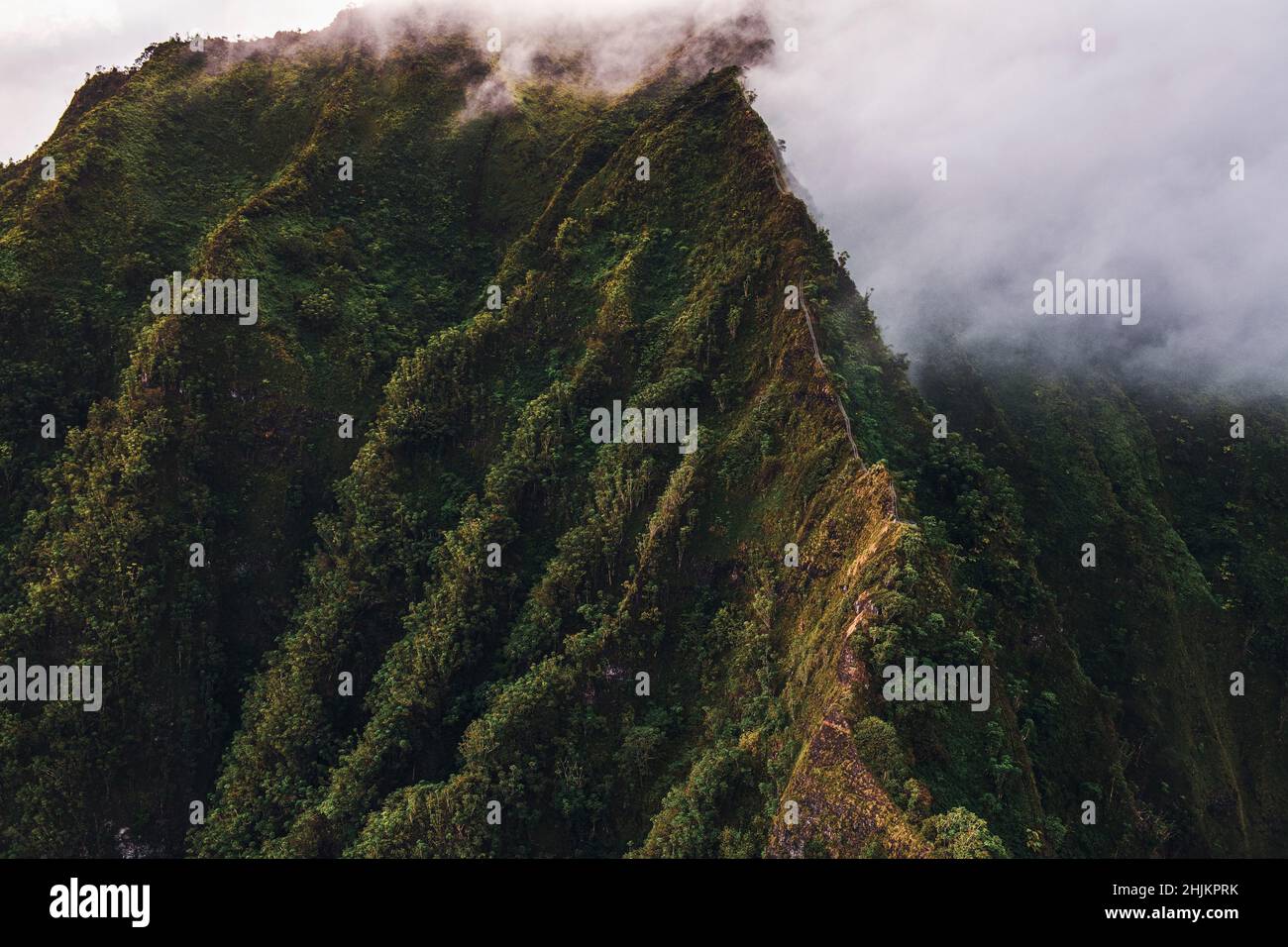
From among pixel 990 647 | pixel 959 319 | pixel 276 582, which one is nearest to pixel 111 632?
pixel 276 582

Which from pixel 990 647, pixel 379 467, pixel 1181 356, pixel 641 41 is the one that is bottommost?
pixel 990 647

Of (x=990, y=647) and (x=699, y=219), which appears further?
(x=699, y=219)

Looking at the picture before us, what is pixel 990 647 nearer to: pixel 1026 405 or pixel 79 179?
pixel 1026 405

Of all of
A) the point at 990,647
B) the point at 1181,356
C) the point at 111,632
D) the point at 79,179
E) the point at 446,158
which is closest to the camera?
the point at 990,647

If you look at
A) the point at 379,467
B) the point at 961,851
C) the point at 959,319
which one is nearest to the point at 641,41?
the point at 959,319

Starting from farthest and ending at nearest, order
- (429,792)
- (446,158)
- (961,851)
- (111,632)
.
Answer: (446,158)
(111,632)
(429,792)
(961,851)

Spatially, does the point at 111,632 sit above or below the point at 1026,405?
below
